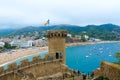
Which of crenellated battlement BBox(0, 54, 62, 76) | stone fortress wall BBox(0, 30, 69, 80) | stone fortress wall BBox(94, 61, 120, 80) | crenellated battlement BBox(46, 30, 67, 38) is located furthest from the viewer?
crenellated battlement BBox(46, 30, 67, 38)

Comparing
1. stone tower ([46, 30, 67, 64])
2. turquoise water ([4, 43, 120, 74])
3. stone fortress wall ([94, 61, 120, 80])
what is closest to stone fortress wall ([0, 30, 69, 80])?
stone tower ([46, 30, 67, 64])

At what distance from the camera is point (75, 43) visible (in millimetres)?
187625

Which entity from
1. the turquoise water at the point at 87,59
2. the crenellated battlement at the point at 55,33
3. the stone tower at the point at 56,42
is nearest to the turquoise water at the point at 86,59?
the turquoise water at the point at 87,59

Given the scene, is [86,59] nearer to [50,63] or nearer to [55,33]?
[55,33]

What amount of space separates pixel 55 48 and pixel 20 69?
15.2 ft

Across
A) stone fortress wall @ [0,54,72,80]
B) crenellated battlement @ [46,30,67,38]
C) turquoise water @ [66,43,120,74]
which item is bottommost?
turquoise water @ [66,43,120,74]

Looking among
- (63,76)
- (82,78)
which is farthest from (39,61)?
(82,78)

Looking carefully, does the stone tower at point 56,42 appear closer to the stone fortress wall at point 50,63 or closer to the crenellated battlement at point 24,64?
the stone fortress wall at point 50,63

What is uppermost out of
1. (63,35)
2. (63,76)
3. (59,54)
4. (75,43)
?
Result: (63,35)

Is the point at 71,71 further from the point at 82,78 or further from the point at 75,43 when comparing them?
the point at 75,43

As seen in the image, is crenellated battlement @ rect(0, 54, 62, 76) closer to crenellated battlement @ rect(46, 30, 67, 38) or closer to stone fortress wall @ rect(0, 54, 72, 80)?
stone fortress wall @ rect(0, 54, 72, 80)

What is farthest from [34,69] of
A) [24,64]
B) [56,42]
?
[56,42]

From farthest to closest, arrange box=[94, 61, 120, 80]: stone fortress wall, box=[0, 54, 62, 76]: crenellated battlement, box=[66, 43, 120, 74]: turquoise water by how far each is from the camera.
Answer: box=[66, 43, 120, 74]: turquoise water, box=[0, 54, 62, 76]: crenellated battlement, box=[94, 61, 120, 80]: stone fortress wall

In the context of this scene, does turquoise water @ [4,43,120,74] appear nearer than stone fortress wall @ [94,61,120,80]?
No
